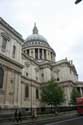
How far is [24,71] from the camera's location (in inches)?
1663

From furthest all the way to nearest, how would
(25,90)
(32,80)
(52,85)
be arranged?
(32,80) < (25,90) < (52,85)

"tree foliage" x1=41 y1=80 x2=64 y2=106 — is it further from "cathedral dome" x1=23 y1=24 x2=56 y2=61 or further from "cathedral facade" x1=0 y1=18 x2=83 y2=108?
"cathedral dome" x1=23 y1=24 x2=56 y2=61

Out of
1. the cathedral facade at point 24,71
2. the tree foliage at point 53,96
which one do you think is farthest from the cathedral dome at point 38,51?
the tree foliage at point 53,96

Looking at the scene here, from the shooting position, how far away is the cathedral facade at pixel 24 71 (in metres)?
28.1

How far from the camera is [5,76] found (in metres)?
28.0

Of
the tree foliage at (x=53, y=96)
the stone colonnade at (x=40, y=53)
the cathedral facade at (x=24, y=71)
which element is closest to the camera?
the cathedral facade at (x=24, y=71)

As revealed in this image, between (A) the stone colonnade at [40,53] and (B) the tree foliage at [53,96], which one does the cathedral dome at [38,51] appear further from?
(B) the tree foliage at [53,96]

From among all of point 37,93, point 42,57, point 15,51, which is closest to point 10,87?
point 15,51

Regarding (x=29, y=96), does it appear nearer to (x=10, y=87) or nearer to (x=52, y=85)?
(x=52, y=85)

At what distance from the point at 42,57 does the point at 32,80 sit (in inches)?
803

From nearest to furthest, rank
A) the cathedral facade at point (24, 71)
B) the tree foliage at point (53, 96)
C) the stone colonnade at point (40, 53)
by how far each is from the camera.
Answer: the cathedral facade at point (24, 71), the tree foliage at point (53, 96), the stone colonnade at point (40, 53)

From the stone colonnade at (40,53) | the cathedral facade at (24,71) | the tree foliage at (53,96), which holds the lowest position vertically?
the tree foliage at (53,96)

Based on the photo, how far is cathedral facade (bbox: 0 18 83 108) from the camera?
2809 cm

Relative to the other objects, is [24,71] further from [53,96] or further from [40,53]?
[40,53]
